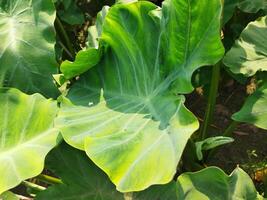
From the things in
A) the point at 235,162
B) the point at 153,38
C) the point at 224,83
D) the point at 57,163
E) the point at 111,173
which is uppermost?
the point at 153,38

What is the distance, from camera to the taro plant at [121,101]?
1291 mm

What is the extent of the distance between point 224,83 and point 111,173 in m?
1.11

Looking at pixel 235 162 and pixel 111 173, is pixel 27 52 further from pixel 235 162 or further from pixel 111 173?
pixel 235 162

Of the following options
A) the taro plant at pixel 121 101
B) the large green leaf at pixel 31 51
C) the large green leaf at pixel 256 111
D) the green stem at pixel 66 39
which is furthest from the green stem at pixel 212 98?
the green stem at pixel 66 39

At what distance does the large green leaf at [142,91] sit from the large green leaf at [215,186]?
0.10 m

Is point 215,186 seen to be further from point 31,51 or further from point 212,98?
point 31,51

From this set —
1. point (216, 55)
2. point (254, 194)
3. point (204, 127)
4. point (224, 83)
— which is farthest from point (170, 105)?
point (224, 83)

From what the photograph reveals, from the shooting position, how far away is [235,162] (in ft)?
6.70

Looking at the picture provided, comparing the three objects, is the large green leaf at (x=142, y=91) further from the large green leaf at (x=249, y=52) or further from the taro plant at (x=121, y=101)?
the large green leaf at (x=249, y=52)

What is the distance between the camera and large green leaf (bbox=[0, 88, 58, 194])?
1.39 m

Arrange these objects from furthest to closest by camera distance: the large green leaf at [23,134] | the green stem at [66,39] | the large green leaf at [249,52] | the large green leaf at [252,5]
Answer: the green stem at [66,39] < the large green leaf at [252,5] < the large green leaf at [249,52] < the large green leaf at [23,134]

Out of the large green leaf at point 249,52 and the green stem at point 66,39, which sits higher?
the large green leaf at point 249,52

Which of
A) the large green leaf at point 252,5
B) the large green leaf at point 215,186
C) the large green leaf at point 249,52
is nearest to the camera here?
the large green leaf at point 215,186

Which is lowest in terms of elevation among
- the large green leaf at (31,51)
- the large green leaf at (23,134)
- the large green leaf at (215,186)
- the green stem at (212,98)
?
the green stem at (212,98)
